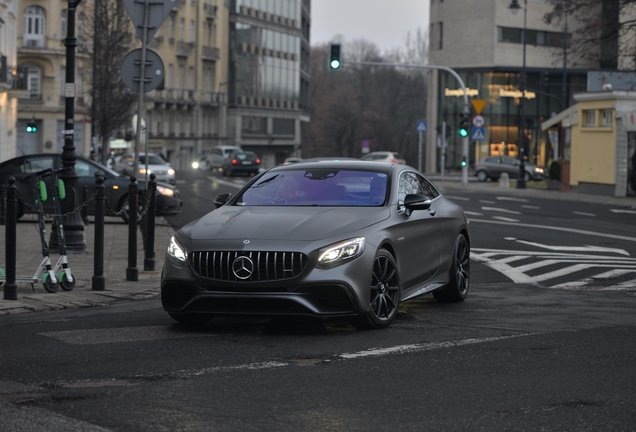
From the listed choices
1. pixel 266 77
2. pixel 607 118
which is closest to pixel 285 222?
pixel 607 118

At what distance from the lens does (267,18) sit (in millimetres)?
114438

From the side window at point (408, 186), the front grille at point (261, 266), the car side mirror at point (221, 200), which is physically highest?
the side window at point (408, 186)

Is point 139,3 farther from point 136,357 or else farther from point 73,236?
point 136,357

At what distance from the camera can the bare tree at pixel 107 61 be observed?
4953 centimetres

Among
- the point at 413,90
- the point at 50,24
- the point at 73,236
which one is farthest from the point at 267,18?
the point at 73,236

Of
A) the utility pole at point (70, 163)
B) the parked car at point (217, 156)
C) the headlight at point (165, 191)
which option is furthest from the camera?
the parked car at point (217, 156)

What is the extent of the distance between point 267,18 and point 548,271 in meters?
102

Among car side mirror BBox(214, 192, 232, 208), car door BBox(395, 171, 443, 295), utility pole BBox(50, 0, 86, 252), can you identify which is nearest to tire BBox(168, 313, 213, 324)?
car side mirror BBox(214, 192, 232, 208)

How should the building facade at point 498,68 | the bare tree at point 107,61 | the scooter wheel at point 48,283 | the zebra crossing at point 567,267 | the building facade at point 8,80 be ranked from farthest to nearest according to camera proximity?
the building facade at point 498,68 < the bare tree at point 107,61 < the building facade at point 8,80 < the zebra crossing at point 567,267 < the scooter wheel at point 48,283

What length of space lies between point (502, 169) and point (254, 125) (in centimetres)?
5178

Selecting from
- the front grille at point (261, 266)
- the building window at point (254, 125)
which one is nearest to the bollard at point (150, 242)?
the front grille at point (261, 266)

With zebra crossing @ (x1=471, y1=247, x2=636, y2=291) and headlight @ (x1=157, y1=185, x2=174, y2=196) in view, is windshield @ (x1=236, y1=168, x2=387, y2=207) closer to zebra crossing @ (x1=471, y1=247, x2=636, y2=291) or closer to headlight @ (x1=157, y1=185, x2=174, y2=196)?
zebra crossing @ (x1=471, y1=247, x2=636, y2=291)

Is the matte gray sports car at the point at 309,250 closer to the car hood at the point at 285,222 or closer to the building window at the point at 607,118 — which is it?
the car hood at the point at 285,222

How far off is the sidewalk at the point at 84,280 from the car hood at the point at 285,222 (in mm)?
2127
